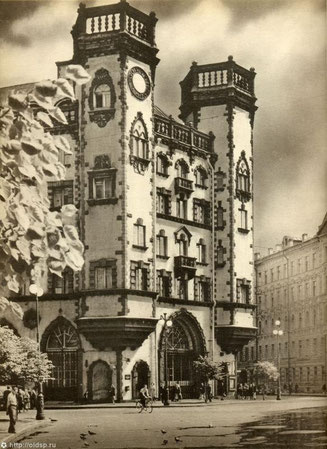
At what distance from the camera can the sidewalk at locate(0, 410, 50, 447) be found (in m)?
10.8

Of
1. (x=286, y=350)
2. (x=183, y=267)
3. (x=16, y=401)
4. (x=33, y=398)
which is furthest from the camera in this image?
(x=286, y=350)

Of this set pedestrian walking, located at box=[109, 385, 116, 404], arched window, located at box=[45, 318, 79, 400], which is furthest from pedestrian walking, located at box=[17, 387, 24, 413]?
pedestrian walking, located at box=[109, 385, 116, 404]

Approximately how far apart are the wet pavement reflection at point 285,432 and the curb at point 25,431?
2845mm

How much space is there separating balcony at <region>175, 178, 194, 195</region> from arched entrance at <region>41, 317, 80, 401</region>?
564cm

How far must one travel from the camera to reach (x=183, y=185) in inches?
906

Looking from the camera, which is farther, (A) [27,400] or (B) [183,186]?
(B) [183,186]

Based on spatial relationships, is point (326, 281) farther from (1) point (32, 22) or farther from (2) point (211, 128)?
(2) point (211, 128)

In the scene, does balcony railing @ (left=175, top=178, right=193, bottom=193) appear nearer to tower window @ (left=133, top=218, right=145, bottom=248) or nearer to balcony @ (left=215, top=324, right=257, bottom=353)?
tower window @ (left=133, top=218, right=145, bottom=248)

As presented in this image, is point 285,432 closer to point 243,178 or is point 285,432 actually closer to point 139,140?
point 139,140

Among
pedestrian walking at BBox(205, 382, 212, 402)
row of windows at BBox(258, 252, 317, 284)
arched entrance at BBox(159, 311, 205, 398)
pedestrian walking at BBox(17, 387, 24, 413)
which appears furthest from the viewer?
arched entrance at BBox(159, 311, 205, 398)

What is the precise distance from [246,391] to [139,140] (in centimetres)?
855

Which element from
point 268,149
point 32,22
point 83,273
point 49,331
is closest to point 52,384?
point 49,331

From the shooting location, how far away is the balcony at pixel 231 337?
23641 millimetres

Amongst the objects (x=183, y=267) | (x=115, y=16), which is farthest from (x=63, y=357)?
(x=115, y=16)
